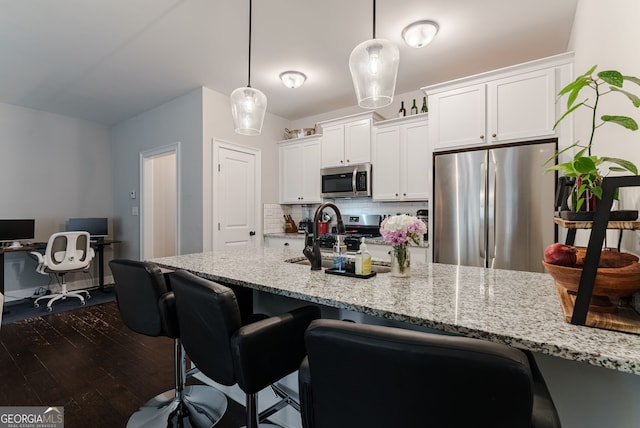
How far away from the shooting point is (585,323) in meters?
0.78

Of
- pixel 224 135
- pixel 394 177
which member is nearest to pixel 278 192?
pixel 224 135

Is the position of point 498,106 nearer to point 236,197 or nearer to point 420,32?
point 420,32

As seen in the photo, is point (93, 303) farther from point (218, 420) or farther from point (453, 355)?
point (453, 355)

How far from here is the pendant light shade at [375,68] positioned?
A: 4.90ft

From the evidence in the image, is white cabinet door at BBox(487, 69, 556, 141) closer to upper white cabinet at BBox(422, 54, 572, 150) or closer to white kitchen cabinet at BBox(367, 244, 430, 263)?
upper white cabinet at BBox(422, 54, 572, 150)

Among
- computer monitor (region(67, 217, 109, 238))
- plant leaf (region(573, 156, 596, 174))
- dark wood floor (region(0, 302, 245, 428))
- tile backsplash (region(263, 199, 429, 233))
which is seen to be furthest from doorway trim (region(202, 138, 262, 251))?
plant leaf (region(573, 156, 596, 174))

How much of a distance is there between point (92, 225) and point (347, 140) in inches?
158

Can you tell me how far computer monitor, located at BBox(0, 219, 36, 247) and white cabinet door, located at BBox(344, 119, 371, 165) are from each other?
4.32 meters

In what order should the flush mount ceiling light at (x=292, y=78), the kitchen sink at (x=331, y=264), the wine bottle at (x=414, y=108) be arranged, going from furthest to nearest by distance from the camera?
1. the wine bottle at (x=414, y=108)
2. the flush mount ceiling light at (x=292, y=78)
3. the kitchen sink at (x=331, y=264)

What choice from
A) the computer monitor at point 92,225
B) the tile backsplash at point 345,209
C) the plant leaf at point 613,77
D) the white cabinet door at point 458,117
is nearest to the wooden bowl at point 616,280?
the plant leaf at point 613,77

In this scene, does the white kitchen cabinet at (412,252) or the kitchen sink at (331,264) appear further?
the white kitchen cabinet at (412,252)

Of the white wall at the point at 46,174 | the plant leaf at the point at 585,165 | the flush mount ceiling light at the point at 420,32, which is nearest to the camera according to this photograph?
the plant leaf at the point at 585,165

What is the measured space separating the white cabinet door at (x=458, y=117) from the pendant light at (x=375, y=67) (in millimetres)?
1606

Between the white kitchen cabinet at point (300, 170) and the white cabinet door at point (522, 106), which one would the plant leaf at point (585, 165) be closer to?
the white cabinet door at point (522, 106)
